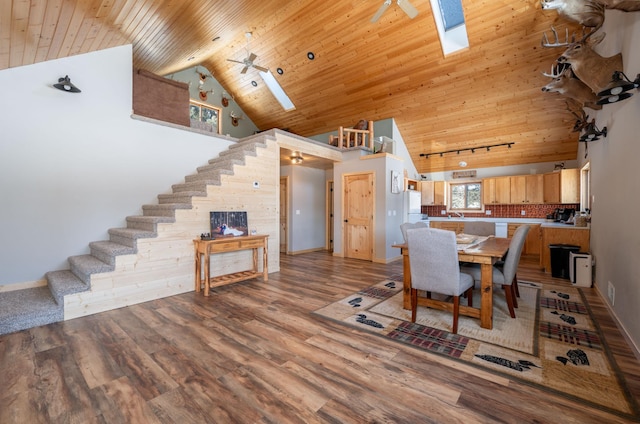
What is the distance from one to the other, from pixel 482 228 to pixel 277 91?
6347 mm

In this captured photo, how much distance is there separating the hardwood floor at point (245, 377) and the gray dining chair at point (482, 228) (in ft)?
5.80

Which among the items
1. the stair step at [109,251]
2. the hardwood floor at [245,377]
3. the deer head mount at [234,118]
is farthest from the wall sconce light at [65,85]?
the deer head mount at [234,118]

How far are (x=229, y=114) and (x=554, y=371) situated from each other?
9.34 m

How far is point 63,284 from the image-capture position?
3092 mm

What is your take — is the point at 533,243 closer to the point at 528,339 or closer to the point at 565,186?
the point at 565,186

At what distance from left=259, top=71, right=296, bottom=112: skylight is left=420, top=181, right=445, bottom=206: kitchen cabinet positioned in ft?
14.8

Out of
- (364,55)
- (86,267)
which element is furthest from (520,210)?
(86,267)

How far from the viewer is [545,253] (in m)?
5.10

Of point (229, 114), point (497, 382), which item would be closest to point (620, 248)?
point (497, 382)

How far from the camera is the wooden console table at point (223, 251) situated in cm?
372

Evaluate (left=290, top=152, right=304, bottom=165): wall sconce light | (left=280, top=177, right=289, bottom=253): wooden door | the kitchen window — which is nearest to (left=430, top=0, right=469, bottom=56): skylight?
(left=290, top=152, right=304, bottom=165): wall sconce light

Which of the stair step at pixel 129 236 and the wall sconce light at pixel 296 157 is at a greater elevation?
the wall sconce light at pixel 296 157

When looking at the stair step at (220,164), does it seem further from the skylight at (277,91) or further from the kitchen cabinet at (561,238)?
the kitchen cabinet at (561,238)

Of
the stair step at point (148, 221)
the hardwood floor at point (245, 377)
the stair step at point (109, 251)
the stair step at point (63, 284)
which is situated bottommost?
the hardwood floor at point (245, 377)
